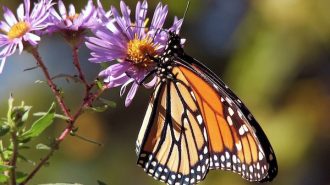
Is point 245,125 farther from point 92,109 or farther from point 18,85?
point 18,85

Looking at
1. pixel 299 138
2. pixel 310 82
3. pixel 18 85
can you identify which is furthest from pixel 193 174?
pixel 18 85

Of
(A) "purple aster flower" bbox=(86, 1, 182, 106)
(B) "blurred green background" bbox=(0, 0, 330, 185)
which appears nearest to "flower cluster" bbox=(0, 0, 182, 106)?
(A) "purple aster flower" bbox=(86, 1, 182, 106)

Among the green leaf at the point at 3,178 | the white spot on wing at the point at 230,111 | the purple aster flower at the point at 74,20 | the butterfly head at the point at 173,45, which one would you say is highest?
the butterfly head at the point at 173,45

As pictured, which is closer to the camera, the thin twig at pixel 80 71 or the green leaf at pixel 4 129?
the green leaf at pixel 4 129

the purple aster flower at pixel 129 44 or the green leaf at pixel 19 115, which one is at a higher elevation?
the purple aster flower at pixel 129 44

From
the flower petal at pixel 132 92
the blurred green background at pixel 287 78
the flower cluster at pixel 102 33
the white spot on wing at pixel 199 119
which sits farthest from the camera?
the blurred green background at pixel 287 78

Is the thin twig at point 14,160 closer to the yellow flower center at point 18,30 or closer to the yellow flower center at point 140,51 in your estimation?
the yellow flower center at point 18,30

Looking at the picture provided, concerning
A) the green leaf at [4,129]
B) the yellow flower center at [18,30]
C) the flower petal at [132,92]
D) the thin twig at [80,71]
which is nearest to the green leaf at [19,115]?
the green leaf at [4,129]

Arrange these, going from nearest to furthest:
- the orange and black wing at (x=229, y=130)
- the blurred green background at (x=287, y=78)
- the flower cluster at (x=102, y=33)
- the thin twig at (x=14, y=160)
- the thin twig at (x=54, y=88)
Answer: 1. the thin twig at (x=14, y=160)
2. the thin twig at (x=54, y=88)
3. the flower cluster at (x=102, y=33)
4. the orange and black wing at (x=229, y=130)
5. the blurred green background at (x=287, y=78)

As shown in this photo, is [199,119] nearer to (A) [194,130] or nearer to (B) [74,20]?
(A) [194,130]

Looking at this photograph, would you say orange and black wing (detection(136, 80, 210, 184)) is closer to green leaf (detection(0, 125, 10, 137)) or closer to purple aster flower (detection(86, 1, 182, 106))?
purple aster flower (detection(86, 1, 182, 106))
